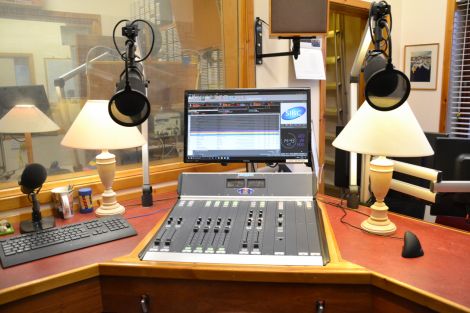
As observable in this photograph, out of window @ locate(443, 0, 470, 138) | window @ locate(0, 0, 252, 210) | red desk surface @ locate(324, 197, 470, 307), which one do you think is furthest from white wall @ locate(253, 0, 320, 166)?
window @ locate(443, 0, 470, 138)

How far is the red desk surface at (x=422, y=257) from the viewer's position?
107 cm

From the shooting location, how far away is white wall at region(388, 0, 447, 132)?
340cm

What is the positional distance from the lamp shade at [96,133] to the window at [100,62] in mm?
270

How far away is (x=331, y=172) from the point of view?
14.1 ft

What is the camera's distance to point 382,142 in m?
1.38

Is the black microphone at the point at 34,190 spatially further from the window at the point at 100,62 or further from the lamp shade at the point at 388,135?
the lamp shade at the point at 388,135

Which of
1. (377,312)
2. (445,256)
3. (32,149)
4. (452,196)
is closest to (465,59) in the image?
(452,196)

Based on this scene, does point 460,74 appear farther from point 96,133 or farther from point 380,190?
point 96,133

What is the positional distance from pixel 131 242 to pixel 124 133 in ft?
1.66

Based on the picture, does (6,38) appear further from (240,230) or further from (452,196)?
(452,196)

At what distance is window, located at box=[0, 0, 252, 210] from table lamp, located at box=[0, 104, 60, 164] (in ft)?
0.13

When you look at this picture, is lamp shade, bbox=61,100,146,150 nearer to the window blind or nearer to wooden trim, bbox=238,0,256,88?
wooden trim, bbox=238,0,256,88

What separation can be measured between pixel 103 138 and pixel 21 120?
38 centimetres

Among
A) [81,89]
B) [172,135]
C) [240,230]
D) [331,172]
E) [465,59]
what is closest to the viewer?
[240,230]
